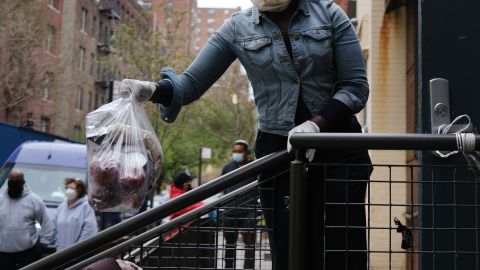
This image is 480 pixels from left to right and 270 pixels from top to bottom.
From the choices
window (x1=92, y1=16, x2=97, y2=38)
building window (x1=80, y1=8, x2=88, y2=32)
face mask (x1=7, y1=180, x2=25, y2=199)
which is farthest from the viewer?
window (x1=92, y1=16, x2=97, y2=38)

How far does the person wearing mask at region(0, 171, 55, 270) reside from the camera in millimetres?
8898

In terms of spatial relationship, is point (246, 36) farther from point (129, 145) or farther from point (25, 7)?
point (25, 7)

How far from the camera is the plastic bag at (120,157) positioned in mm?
2717

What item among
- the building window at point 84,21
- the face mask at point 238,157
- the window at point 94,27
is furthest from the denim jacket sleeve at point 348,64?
the window at point 94,27

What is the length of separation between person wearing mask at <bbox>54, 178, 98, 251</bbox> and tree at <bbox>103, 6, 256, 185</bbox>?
1678cm

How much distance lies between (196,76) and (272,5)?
1.83ft

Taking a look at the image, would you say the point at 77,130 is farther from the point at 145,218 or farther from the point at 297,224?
the point at 297,224

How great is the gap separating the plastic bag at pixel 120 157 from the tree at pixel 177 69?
23374mm

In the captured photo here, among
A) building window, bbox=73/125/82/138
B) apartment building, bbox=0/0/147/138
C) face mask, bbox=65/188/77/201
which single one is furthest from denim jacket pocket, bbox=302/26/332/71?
building window, bbox=73/125/82/138

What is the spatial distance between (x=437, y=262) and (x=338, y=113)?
0.84m

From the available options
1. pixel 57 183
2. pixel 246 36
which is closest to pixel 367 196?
pixel 246 36

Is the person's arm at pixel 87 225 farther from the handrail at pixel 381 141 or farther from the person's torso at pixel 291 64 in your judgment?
the handrail at pixel 381 141

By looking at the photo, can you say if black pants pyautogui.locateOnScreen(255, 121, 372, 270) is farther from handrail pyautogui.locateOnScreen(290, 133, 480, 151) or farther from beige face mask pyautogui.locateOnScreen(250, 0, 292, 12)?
beige face mask pyautogui.locateOnScreen(250, 0, 292, 12)

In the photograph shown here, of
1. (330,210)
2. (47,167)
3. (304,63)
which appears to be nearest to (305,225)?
(330,210)
